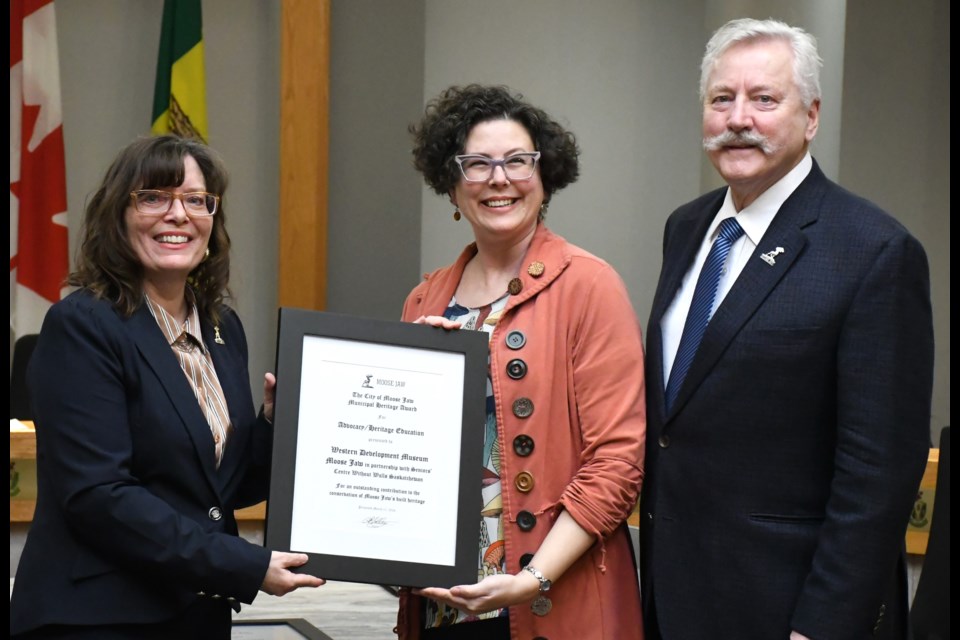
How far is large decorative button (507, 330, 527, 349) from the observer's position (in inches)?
86.0

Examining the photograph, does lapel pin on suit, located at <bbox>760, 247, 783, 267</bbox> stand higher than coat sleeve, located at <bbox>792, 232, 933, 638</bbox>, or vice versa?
lapel pin on suit, located at <bbox>760, 247, 783, 267</bbox>

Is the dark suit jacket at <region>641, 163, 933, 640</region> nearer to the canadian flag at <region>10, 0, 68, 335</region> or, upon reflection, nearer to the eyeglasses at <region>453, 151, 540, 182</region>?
the eyeglasses at <region>453, 151, 540, 182</region>

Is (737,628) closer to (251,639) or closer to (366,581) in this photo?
(366,581)

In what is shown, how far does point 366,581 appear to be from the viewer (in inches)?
80.8

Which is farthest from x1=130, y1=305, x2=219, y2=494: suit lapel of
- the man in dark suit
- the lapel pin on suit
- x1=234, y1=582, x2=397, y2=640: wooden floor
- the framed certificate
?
x1=234, y1=582, x2=397, y2=640: wooden floor

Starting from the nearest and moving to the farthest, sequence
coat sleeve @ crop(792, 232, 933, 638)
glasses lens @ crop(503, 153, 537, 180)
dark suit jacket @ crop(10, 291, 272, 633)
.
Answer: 1. coat sleeve @ crop(792, 232, 933, 638)
2. dark suit jacket @ crop(10, 291, 272, 633)
3. glasses lens @ crop(503, 153, 537, 180)

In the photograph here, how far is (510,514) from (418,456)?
0.71 feet

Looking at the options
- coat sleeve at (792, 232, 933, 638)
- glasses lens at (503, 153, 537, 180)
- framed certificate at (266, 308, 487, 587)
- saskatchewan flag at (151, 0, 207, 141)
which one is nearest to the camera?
coat sleeve at (792, 232, 933, 638)

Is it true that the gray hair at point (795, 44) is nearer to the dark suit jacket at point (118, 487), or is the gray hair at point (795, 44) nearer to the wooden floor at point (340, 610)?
the dark suit jacket at point (118, 487)

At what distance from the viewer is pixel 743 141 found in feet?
6.66

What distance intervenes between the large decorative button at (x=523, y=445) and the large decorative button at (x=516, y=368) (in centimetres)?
12

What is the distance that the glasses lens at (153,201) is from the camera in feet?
6.86

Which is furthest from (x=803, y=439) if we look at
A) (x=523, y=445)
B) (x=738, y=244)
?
(x=523, y=445)

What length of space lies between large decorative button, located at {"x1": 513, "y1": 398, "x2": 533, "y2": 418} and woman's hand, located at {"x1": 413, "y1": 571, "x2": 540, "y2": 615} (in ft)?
1.00
